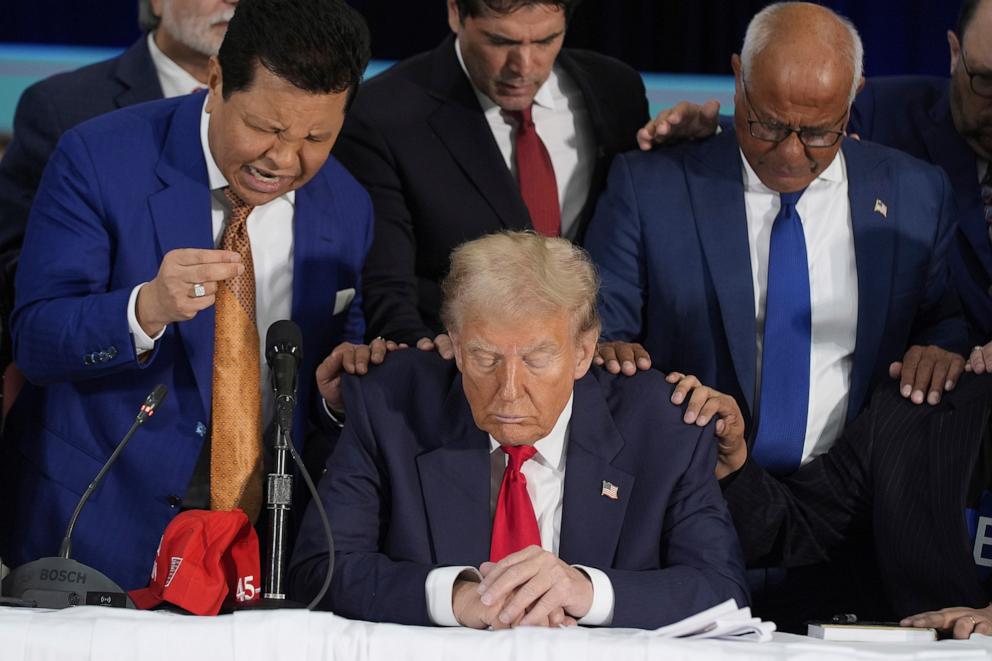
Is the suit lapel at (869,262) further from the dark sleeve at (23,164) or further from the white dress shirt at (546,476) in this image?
the dark sleeve at (23,164)

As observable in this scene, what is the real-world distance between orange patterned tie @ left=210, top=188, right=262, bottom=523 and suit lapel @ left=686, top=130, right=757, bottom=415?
98cm

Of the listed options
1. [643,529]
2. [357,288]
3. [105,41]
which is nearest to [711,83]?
[105,41]

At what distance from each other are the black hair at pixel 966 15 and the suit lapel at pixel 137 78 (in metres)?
2.00

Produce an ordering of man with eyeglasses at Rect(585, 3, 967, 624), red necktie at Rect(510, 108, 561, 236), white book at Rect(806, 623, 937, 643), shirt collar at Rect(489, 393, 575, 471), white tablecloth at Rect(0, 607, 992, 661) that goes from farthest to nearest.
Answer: red necktie at Rect(510, 108, 561, 236)
man with eyeglasses at Rect(585, 3, 967, 624)
shirt collar at Rect(489, 393, 575, 471)
white book at Rect(806, 623, 937, 643)
white tablecloth at Rect(0, 607, 992, 661)

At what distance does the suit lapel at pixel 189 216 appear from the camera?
113 inches

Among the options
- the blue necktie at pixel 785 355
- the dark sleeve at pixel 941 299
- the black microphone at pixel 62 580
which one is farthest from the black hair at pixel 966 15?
the black microphone at pixel 62 580

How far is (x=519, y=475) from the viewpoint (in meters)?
2.60

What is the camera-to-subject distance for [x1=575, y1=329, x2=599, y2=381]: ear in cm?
262

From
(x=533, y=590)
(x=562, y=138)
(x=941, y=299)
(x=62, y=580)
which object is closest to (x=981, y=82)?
(x=941, y=299)

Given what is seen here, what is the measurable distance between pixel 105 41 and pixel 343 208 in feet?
10.3

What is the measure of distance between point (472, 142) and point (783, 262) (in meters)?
0.78

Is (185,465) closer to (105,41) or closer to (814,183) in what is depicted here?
(814,183)

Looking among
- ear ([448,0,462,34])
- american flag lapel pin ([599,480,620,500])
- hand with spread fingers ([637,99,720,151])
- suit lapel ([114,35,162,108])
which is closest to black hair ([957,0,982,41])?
hand with spread fingers ([637,99,720,151])

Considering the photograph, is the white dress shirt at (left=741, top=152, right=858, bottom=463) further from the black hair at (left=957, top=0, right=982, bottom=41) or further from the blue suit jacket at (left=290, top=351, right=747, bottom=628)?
the black hair at (left=957, top=0, right=982, bottom=41)
